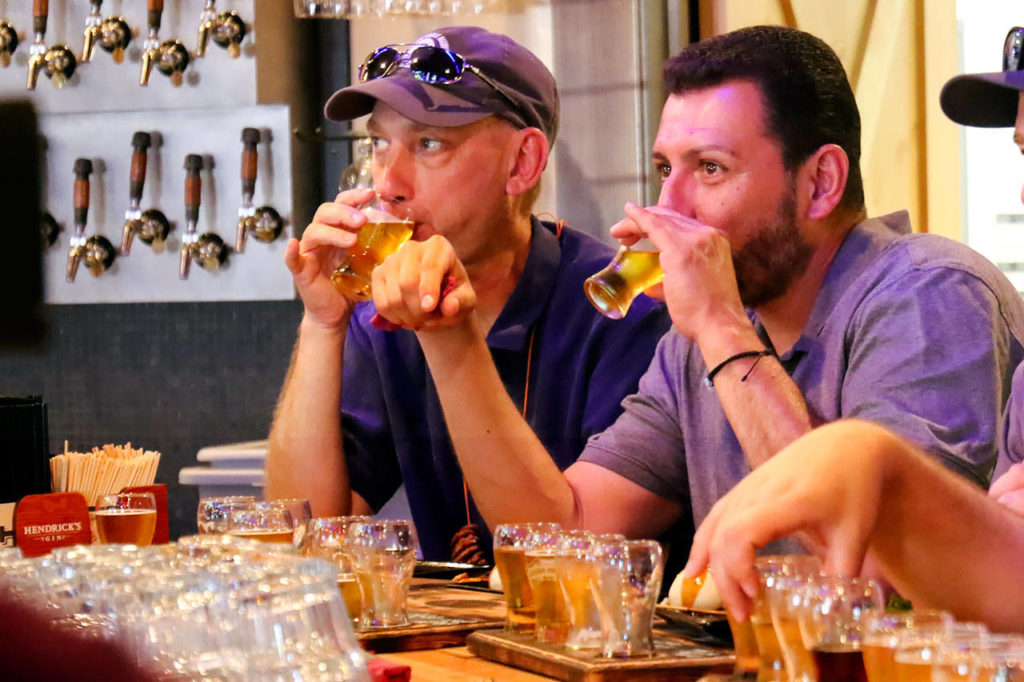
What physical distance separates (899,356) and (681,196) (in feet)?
1.56

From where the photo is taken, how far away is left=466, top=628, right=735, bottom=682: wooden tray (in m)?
1.18

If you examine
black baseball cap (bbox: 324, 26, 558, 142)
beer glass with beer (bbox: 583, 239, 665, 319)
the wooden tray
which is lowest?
the wooden tray

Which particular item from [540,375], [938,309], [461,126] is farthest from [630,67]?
[938,309]

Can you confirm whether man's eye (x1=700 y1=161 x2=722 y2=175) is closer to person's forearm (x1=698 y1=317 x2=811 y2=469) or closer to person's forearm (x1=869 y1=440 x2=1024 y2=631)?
person's forearm (x1=698 y1=317 x2=811 y2=469)

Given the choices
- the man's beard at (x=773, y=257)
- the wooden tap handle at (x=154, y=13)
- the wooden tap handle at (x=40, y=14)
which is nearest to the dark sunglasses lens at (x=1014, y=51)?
the man's beard at (x=773, y=257)

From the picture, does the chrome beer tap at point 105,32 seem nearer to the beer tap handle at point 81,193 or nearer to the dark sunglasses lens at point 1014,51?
the beer tap handle at point 81,193

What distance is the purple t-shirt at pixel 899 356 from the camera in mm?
1701

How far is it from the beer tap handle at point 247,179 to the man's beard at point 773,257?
1.95 m

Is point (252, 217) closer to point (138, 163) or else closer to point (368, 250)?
point (138, 163)

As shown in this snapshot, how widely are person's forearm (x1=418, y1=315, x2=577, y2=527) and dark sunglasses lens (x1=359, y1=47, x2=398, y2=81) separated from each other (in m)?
0.65

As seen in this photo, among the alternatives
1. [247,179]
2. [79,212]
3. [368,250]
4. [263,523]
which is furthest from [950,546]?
[79,212]

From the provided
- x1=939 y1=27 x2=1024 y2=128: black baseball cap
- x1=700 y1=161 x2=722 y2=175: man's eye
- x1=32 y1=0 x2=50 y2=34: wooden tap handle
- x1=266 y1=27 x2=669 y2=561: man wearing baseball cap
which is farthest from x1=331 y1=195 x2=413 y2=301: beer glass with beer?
x1=32 y1=0 x2=50 y2=34: wooden tap handle

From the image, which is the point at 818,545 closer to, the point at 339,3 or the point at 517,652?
the point at 517,652

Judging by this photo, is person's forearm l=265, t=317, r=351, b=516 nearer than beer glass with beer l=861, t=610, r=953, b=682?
No
